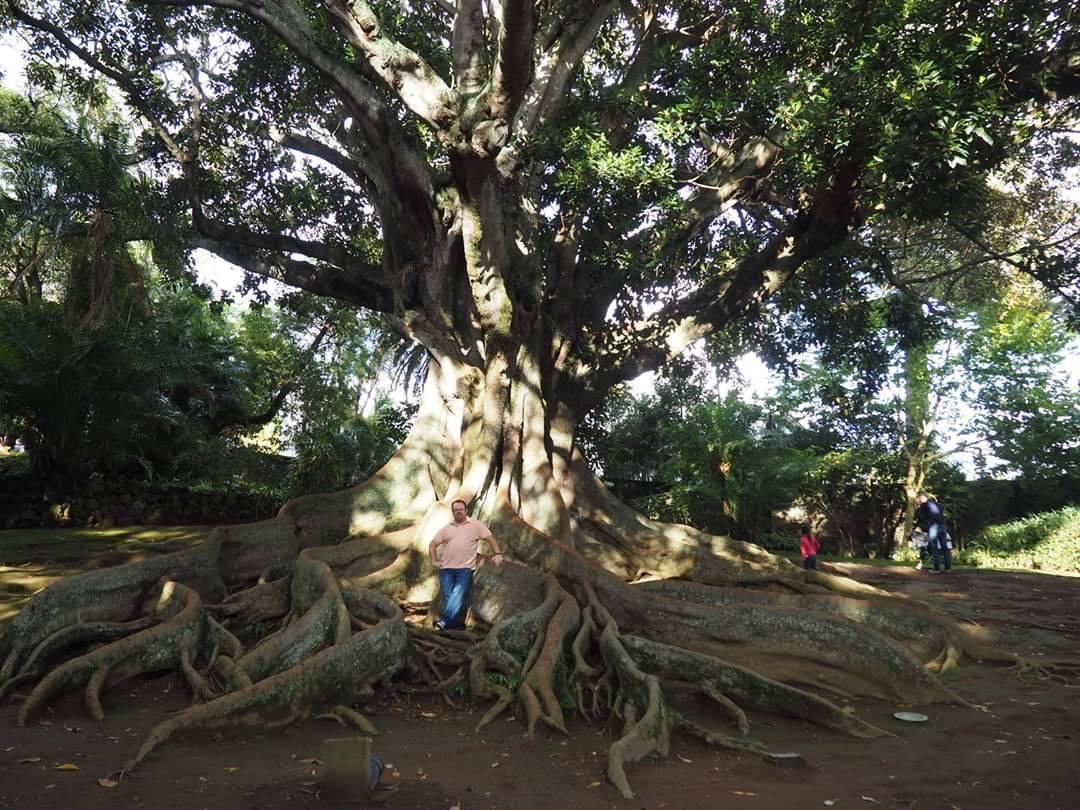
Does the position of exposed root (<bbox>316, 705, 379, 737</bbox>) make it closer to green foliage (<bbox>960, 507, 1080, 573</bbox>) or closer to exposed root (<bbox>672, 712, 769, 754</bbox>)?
exposed root (<bbox>672, 712, 769, 754</bbox>)

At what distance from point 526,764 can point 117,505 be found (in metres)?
14.4

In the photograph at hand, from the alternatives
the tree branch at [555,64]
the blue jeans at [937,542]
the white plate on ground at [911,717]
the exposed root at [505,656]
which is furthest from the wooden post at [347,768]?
the blue jeans at [937,542]

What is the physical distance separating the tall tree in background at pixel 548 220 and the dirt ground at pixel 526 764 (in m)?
0.25

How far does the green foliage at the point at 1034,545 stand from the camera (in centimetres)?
1630

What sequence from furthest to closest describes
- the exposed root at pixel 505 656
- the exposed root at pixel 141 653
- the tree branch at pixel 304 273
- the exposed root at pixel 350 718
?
1. the tree branch at pixel 304 273
2. the exposed root at pixel 505 656
3. the exposed root at pixel 141 653
4. the exposed root at pixel 350 718

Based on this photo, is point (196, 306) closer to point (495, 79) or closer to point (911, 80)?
point (495, 79)

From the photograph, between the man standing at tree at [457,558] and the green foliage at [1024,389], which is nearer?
the man standing at tree at [457,558]

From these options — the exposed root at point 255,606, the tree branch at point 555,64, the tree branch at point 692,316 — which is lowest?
the exposed root at point 255,606

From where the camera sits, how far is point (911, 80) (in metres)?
7.75

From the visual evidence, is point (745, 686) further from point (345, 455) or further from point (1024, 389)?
point (1024, 389)

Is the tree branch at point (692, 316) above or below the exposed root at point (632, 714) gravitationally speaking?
above

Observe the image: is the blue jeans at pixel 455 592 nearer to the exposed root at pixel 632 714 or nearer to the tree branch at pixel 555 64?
the exposed root at pixel 632 714

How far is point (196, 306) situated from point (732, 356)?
46.9 ft

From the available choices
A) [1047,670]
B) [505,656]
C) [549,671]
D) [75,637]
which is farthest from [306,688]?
[1047,670]
